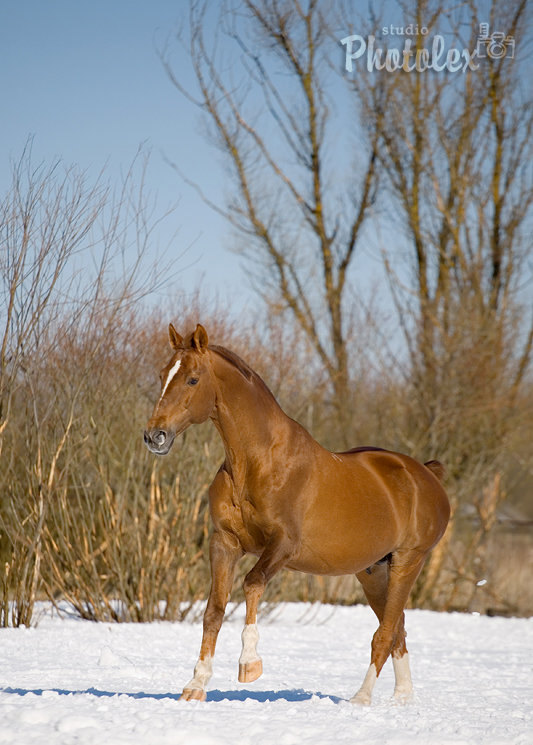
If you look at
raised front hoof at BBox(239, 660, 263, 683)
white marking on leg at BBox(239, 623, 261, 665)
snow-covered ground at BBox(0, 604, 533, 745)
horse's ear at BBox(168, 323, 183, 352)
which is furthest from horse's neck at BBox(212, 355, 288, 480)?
snow-covered ground at BBox(0, 604, 533, 745)

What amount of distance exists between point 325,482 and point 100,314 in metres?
3.71

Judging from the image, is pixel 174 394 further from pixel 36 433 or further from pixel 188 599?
pixel 188 599

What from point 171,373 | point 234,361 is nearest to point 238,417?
point 234,361

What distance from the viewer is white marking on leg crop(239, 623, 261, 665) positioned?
3.94 m

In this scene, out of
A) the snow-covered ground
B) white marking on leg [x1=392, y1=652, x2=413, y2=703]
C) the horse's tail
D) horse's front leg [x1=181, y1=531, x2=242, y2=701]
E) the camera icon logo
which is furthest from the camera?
the camera icon logo

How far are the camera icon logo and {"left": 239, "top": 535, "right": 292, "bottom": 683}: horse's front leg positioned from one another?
497 inches

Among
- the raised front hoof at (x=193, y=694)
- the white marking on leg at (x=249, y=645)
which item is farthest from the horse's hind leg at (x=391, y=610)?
the white marking on leg at (x=249, y=645)

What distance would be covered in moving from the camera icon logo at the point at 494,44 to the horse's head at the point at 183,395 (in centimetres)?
1235

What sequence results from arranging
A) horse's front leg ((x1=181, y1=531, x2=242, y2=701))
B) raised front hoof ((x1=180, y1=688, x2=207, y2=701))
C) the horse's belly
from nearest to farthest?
horse's front leg ((x1=181, y1=531, x2=242, y2=701)) → raised front hoof ((x1=180, y1=688, x2=207, y2=701)) → the horse's belly

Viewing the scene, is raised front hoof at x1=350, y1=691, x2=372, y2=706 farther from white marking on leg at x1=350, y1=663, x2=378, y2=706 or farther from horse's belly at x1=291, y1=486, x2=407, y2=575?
horse's belly at x1=291, y1=486, x2=407, y2=575

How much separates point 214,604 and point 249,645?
273 millimetres

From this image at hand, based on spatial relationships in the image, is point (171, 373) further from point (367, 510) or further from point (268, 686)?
point (268, 686)

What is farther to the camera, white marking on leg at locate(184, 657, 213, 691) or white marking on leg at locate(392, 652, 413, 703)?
white marking on leg at locate(392, 652, 413, 703)

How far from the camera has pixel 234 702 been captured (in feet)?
14.7
